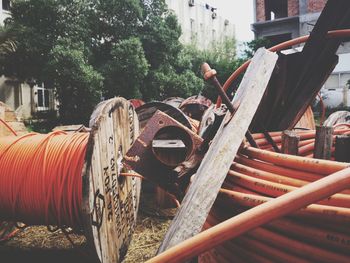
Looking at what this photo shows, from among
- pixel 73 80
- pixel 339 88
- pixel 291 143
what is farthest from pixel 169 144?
pixel 339 88

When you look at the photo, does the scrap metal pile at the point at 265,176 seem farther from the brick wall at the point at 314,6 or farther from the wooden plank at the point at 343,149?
the brick wall at the point at 314,6

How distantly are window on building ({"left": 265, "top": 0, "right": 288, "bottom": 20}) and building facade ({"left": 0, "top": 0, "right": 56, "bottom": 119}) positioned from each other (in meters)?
17.7

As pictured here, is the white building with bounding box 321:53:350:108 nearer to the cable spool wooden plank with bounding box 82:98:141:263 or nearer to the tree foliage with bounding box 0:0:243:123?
the tree foliage with bounding box 0:0:243:123

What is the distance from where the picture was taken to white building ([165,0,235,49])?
27.7 metres

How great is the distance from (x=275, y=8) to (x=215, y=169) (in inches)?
1103

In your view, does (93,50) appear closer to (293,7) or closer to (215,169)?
(215,169)

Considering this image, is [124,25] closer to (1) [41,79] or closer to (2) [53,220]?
(1) [41,79]

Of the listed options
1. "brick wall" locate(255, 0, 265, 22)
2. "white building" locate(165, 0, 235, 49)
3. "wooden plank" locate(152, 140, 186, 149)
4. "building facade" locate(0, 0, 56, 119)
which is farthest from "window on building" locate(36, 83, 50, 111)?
"brick wall" locate(255, 0, 265, 22)

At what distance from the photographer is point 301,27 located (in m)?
21.5

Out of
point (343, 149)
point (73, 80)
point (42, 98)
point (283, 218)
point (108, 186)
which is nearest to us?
point (283, 218)

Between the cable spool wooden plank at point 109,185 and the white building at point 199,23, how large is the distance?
24.2m

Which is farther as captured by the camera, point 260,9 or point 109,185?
point 260,9

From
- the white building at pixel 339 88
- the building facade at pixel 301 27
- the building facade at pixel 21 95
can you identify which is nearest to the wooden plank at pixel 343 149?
the building facade at pixel 21 95

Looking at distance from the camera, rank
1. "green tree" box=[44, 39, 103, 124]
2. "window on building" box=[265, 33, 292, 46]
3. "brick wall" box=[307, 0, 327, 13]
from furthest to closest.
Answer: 1. "window on building" box=[265, 33, 292, 46]
2. "brick wall" box=[307, 0, 327, 13]
3. "green tree" box=[44, 39, 103, 124]
